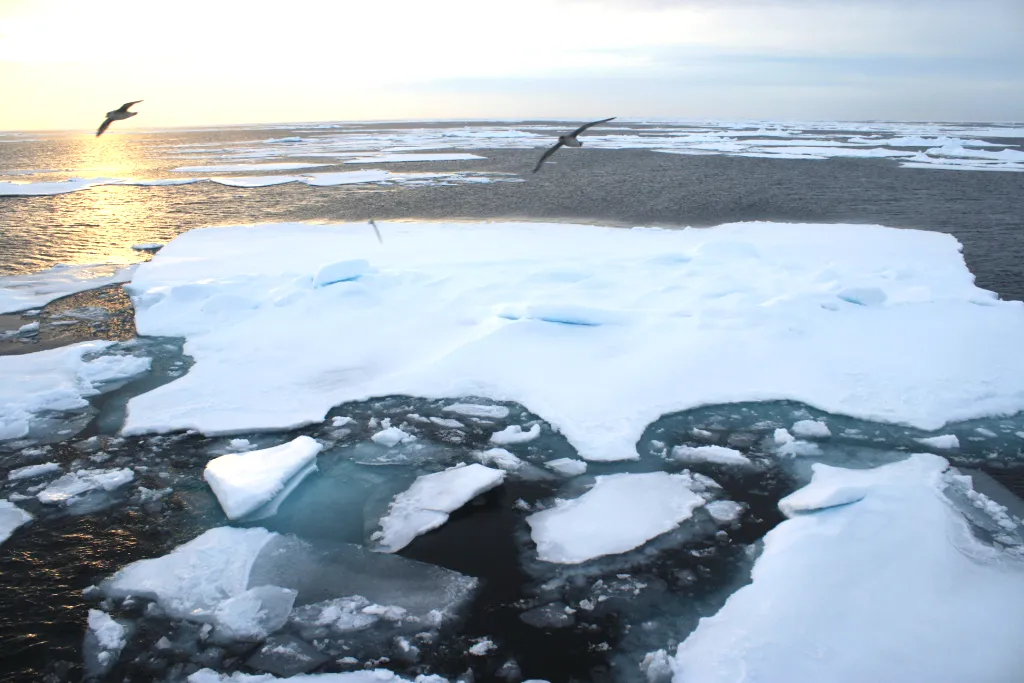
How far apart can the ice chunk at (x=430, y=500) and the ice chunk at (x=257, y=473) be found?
0.84 metres

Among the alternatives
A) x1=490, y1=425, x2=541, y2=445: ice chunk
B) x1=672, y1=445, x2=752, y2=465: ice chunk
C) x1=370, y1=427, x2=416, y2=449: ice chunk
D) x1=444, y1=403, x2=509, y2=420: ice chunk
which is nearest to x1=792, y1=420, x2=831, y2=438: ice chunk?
x1=672, y1=445, x2=752, y2=465: ice chunk

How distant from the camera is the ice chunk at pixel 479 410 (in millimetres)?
6109

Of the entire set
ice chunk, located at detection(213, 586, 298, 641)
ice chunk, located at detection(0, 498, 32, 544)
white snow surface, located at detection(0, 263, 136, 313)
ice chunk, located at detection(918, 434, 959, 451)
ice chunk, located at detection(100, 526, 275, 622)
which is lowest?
ice chunk, located at detection(213, 586, 298, 641)

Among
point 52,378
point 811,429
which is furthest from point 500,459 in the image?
point 52,378

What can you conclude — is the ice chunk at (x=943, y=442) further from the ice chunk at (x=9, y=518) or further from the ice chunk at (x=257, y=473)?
the ice chunk at (x=9, y=518)

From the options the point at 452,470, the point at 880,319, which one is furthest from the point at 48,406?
the point at 880,319

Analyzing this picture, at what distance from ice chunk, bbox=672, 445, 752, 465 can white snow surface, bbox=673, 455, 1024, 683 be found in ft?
2.47

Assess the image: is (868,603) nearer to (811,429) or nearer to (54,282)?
(811,429)

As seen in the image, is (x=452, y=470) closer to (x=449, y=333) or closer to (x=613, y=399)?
(x=613, y=399)

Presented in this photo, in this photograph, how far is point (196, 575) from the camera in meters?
4.07

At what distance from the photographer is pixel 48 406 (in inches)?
246

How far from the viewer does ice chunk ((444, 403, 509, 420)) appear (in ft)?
20.0

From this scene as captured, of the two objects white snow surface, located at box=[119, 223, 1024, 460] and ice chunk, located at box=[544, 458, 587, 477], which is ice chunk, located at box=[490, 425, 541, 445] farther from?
ice chunk, located at box=[544, 458, 587, 477]

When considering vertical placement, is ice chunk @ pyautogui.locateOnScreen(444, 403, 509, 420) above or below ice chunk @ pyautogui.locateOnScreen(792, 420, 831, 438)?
below
